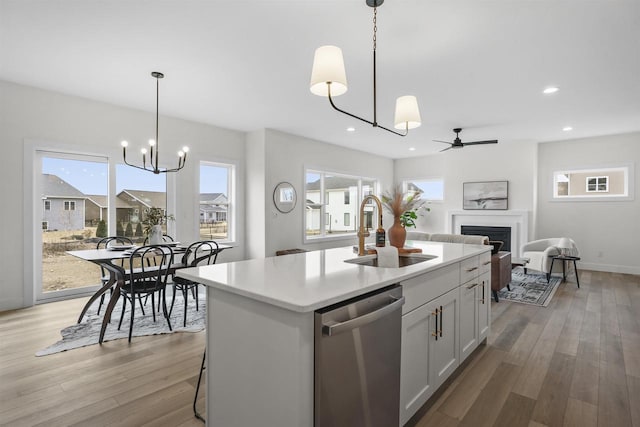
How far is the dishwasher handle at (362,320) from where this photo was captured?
121 cm

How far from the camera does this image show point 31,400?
6.65 feet

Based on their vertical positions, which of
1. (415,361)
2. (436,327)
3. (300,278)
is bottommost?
(415,361)

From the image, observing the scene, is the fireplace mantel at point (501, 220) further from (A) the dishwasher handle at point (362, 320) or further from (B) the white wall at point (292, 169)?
(A) the dishwasher handle at point (362, 320)

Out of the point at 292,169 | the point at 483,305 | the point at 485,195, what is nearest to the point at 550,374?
the point at 483,305

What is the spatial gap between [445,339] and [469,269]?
631 mm

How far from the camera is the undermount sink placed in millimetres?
2154

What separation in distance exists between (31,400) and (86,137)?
3.39 meters

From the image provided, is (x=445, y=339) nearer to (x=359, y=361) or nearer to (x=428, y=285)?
(x=428, y=285)

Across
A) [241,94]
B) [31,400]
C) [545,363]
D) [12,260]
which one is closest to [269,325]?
[31,400]

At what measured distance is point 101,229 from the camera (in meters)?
4.50

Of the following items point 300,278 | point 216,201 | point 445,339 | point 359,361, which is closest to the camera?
point 359,361

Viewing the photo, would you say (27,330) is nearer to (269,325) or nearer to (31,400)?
(31,400)

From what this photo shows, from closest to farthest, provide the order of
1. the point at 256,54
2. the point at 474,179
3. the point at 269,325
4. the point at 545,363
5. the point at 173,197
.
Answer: the point at 269,325 < the point at 545,363 < the point at 256,54 < the point at 173,197 < the point at 474,179

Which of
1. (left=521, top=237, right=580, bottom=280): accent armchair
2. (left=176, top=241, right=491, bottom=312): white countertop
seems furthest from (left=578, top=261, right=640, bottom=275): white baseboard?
(left=176, top=241, right=491, bottom=312): white countertop
